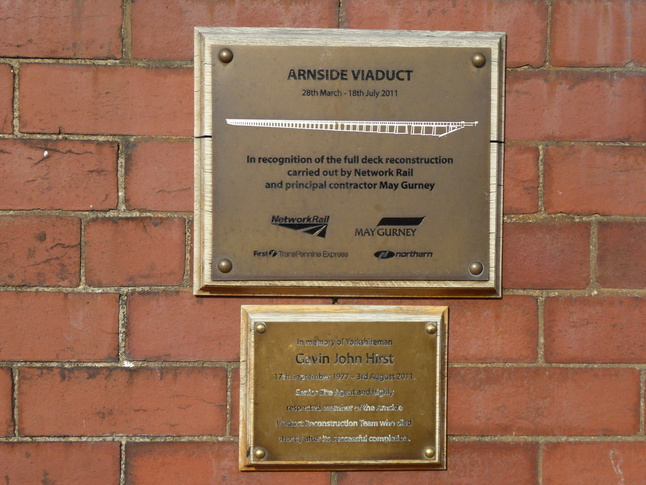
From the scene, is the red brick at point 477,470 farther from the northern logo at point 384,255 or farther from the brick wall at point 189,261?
the northern logo at point 384,255

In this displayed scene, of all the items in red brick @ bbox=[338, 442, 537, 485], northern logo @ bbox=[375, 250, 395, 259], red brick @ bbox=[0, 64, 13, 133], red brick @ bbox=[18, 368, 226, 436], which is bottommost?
red brick @ bbox=[338, 442, 537, 485]

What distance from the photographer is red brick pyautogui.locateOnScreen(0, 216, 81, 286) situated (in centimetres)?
120

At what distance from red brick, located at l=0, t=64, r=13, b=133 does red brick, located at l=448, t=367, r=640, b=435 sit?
3.14 ft

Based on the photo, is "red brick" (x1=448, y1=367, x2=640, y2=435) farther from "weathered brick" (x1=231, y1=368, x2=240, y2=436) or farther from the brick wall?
"weathered brick" (x1=231, y1=368, x2=240, y2=436)

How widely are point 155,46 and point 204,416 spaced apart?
2.30 ft

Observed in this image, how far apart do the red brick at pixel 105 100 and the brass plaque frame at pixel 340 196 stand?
1.8 inches

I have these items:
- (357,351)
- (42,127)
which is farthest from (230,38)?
(357,351)

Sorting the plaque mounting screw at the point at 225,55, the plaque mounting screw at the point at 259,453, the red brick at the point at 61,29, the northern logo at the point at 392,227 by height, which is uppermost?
the red brick at the point at 61,29

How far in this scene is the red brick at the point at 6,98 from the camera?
1199 millimetres

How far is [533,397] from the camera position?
48.8 inches

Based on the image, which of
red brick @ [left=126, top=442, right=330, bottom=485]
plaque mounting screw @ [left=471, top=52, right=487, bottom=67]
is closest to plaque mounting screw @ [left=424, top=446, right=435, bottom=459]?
red brick @ [left=126, top=442, right=330, bottom=485]

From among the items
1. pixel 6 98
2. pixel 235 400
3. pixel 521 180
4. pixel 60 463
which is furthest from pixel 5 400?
pixel 521 180

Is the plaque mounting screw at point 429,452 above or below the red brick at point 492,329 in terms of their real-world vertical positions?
below

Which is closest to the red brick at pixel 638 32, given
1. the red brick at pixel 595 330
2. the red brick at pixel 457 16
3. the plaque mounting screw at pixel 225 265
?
the red brick at pixel 457 16
